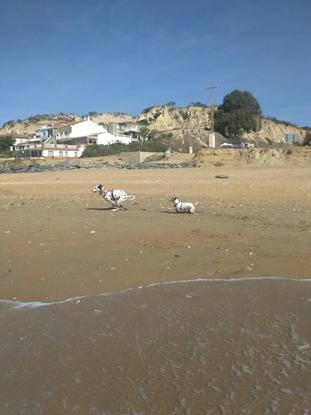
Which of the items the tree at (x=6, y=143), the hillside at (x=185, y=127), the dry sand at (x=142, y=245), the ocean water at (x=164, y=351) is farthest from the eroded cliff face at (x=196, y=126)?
the ocean water at (x=164, y=351)

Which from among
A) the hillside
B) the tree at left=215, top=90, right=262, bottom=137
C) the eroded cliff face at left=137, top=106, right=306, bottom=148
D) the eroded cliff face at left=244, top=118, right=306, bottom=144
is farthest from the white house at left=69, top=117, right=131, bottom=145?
the eroded cliff face at left=244, top=118, right=306, bottom=144

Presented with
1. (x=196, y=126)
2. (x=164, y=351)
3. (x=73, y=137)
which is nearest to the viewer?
(x=164, y=351)

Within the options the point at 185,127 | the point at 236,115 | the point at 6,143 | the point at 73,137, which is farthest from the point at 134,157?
the point at 185,127

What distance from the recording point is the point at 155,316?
544 centimetres

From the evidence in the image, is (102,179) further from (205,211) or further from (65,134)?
(65,134)

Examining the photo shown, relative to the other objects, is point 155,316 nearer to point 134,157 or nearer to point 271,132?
Result: point 134,157

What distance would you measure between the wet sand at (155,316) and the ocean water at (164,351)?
0.01 m

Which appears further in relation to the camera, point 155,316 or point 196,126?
point 196,126

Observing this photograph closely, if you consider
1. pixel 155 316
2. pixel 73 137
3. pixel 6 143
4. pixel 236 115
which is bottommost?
pixel 155 316

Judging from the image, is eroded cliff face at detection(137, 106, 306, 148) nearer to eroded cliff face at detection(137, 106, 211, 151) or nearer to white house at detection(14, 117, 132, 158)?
eroded cliff face at detection(137, 106, 211, 151)

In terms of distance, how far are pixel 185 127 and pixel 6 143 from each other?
34978 mm

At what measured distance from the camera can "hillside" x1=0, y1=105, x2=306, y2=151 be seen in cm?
9356

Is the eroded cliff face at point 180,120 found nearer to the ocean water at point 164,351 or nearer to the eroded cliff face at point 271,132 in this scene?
Result: the eroded cliff face at point 271,132

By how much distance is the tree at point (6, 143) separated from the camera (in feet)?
336
